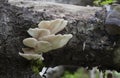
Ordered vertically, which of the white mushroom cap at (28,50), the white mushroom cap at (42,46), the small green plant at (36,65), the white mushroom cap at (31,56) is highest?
the white mushroom cap at (42,46)

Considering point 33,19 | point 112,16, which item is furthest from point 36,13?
point 112,16

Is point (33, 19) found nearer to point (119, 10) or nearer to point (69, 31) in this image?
point (69, 31)

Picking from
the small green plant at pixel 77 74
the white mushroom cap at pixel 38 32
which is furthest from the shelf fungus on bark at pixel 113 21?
the small green plant at pixel 77 74

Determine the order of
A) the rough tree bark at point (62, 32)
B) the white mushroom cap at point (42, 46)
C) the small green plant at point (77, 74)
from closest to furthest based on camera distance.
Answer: the white mushroom cap at point (42, 46) < the rough tree bark at point (62, 32) < the small green plant at point (77, 74)

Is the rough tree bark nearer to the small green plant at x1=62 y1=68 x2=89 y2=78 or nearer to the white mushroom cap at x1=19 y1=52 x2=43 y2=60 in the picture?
the white mushroom cap at x1=19 y1=52 x2=43 y2=60

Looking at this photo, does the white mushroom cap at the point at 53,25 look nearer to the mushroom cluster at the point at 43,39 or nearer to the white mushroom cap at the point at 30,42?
the mushroom cluster at the point at 43,39

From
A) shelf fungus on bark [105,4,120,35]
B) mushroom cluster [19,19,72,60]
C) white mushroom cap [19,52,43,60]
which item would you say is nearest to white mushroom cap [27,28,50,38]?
mushroom cluster [19,19,72,60]
